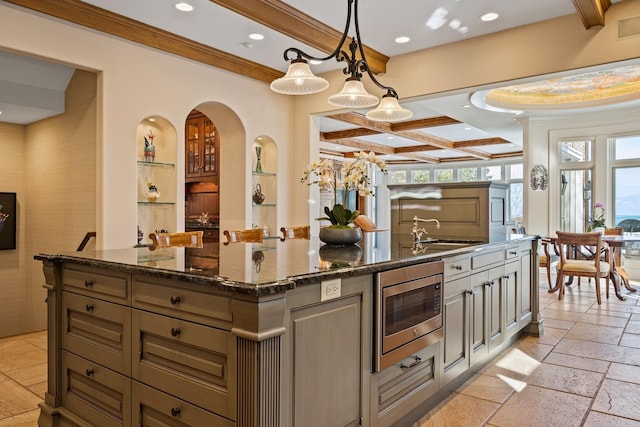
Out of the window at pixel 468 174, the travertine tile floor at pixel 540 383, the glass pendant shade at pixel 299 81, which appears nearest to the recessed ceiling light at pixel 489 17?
the glass pendant shade at pixel 299 81

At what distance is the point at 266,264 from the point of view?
1.90 meters

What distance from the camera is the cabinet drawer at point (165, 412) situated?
158 centimetres

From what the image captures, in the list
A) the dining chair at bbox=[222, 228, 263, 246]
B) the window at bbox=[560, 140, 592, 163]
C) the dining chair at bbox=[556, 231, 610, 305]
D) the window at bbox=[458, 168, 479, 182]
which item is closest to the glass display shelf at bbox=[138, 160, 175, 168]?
the dining chair at bbox=[222, 228, 263, 246]

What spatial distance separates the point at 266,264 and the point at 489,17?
130 inches

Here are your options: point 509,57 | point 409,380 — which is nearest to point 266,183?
point 509,57

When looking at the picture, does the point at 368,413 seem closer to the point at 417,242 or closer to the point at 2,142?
the point at 417,242

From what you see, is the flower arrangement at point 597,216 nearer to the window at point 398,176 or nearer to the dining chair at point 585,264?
the dining chair at point 585,264

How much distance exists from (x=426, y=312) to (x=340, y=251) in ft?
1.83

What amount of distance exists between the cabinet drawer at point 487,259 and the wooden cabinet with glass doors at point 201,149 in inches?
167

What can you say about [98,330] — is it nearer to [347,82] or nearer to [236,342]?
[236,342]

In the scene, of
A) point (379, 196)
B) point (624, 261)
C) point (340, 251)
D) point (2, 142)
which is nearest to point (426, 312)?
point (340, 251)

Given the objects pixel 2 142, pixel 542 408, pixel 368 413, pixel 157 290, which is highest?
pixel 2 142

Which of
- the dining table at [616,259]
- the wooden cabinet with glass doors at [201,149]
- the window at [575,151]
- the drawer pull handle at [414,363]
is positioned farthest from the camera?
the window at [575,151]

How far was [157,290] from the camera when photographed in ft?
5.89
